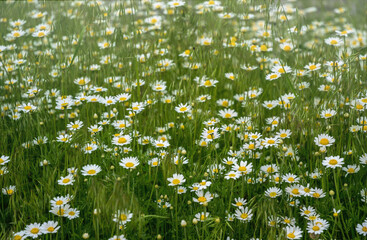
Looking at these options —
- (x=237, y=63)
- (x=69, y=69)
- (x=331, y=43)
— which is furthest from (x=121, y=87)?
(x=331, y=43)

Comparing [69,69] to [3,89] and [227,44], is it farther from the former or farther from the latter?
[227,44]

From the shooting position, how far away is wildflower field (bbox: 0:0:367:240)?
193 cm

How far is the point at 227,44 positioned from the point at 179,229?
5.61ft

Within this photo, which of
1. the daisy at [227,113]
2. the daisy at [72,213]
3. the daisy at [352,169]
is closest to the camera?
the daisy at [72,213]

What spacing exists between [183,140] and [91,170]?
649mm

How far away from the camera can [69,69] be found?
114 inches

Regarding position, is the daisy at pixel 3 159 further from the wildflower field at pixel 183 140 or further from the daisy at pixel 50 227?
the daisy at pixel 50 227

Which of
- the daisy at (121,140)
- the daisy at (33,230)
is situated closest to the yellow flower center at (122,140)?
the daisy at (121,140)

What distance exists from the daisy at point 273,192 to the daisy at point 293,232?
20 cm

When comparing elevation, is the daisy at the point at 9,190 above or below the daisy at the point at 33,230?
above

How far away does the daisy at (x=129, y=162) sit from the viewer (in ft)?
6.87

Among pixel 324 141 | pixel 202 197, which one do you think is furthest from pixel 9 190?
pixel 324 141

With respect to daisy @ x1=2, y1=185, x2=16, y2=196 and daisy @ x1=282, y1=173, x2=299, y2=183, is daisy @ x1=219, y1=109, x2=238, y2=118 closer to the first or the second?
daisy @ x1=282, y1=173, x2=299, y2=183

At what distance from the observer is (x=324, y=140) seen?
86.1 inches
